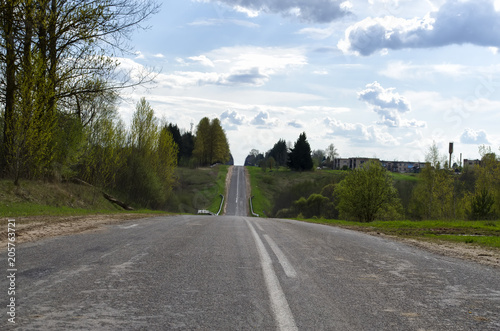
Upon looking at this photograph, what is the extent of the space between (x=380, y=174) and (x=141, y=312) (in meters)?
36.8

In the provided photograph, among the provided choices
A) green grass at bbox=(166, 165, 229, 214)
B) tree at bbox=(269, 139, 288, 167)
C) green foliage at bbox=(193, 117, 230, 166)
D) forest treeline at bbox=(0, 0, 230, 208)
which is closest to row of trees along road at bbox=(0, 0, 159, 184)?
forest treeline at bbox=(0, 0, 230, 208)

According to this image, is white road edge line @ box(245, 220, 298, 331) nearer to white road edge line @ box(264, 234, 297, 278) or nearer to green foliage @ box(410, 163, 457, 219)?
white road edge line @ box(264, 234, 297, 278)

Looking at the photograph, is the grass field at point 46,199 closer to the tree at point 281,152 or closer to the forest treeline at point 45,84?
the forest treeline at point 45,84

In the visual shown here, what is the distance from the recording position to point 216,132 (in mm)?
105812

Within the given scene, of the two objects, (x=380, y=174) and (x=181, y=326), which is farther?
(x=380, y=174)

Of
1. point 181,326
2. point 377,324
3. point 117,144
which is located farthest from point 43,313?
point 117,144

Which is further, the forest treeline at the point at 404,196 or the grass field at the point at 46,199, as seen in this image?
the forest treeline at the point at 404,196

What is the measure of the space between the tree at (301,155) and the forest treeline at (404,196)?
34.1m

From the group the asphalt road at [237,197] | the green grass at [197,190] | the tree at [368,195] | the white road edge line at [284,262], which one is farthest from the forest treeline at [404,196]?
the white road edge line at [284,262]

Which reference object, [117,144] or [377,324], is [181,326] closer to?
[377,324]

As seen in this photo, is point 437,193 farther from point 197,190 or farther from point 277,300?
point 277,300

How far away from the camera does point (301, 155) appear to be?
111 meters

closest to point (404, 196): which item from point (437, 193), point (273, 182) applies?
point (437, 193)

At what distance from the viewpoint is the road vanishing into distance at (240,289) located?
3980mm
